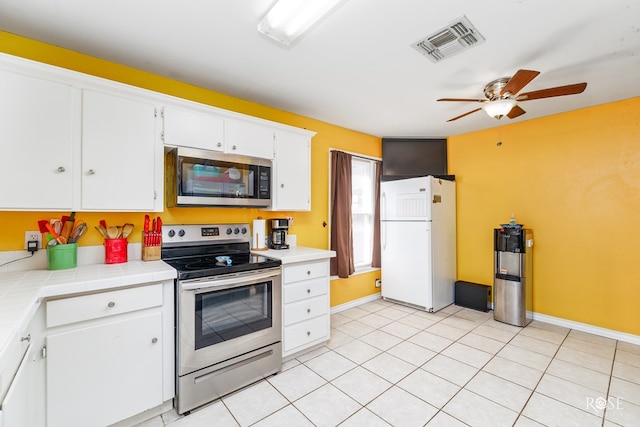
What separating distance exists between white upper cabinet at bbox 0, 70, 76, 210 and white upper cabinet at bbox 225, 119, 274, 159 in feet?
3.47

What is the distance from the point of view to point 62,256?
6.05 ft

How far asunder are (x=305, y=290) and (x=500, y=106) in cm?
237

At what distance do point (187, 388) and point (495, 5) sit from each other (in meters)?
3.07

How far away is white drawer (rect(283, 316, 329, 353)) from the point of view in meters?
2.45

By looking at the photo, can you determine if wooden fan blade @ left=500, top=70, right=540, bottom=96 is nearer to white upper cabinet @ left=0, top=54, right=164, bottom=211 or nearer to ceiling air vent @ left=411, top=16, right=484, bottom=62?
ceiling air vent @ left=411, top=16, right=484, bottom=62

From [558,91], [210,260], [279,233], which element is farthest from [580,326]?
[210,260]

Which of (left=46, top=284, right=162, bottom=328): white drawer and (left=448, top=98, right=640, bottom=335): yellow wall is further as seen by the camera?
(left=448, top=98, right=640, bottom=335): yellow wall

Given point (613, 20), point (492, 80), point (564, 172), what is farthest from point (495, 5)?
point (564, 172)

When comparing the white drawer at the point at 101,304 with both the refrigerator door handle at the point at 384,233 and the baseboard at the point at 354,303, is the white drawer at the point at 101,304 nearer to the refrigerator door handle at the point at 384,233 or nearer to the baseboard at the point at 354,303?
the baseboard at the point at 354,303

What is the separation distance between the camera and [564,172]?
3.29 m

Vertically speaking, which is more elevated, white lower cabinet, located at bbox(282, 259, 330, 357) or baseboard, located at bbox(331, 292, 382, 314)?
white lower cabinet, located at bbox(282, 259, 330, 357)

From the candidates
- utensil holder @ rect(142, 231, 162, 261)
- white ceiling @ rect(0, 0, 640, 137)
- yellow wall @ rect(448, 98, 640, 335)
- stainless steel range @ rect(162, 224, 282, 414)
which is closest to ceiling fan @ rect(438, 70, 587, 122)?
white ceiling @ rect(0, 0, 640, 137)

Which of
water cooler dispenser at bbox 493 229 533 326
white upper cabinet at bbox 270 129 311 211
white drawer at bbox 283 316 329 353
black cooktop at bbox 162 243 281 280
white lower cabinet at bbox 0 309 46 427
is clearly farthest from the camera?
water cooler dispenser at bbox 493 229 533 326

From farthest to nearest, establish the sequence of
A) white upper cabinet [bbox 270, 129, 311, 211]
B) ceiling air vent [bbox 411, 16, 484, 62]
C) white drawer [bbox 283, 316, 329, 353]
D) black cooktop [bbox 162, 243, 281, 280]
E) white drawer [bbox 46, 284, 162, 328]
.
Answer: white upper cabinet [bbox 270, 129, 311, 211] < white drawer [bbox 283, 316, 329, 353] < black cooktop [bbox 162, 243, 281, 280] < ceiling air vent [bbox 411, 16, 484, 62] < white drawer [bbox 46, 284, 162, 328]
